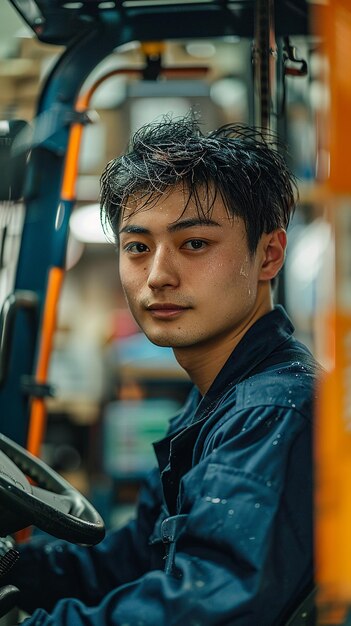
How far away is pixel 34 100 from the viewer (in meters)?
2.84

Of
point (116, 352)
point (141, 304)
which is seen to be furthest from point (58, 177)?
point (116, 352)

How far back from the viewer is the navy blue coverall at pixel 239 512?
4.27ft

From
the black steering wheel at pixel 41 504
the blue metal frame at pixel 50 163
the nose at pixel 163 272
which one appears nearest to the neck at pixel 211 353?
the nose at pixel 163 272

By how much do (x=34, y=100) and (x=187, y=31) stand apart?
77cm

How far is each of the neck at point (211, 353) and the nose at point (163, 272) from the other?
0.51 feet

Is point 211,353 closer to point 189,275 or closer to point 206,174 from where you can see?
point 189,275

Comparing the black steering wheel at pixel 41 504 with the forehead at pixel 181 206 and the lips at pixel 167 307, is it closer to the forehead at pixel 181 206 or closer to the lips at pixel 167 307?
the lips at pixel 167 307

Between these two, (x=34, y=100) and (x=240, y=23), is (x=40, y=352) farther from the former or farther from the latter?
(x=240, y=23)

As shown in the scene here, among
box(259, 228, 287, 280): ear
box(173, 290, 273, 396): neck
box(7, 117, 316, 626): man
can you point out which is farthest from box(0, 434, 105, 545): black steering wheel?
box(259, 228, 287, 280): ear

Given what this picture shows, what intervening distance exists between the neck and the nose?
0.51 feet

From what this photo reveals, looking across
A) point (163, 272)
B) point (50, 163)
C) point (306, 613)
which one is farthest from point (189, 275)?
point (50, 163)

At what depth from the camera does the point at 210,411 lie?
67.5 inches

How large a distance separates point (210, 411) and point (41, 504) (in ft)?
1.32

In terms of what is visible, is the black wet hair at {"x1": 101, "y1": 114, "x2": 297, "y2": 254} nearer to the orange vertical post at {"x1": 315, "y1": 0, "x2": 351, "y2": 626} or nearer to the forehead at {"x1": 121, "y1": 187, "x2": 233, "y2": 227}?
the forehead at {"x1": 121, "y1": 187, "x2": 233, "y2": 227}
